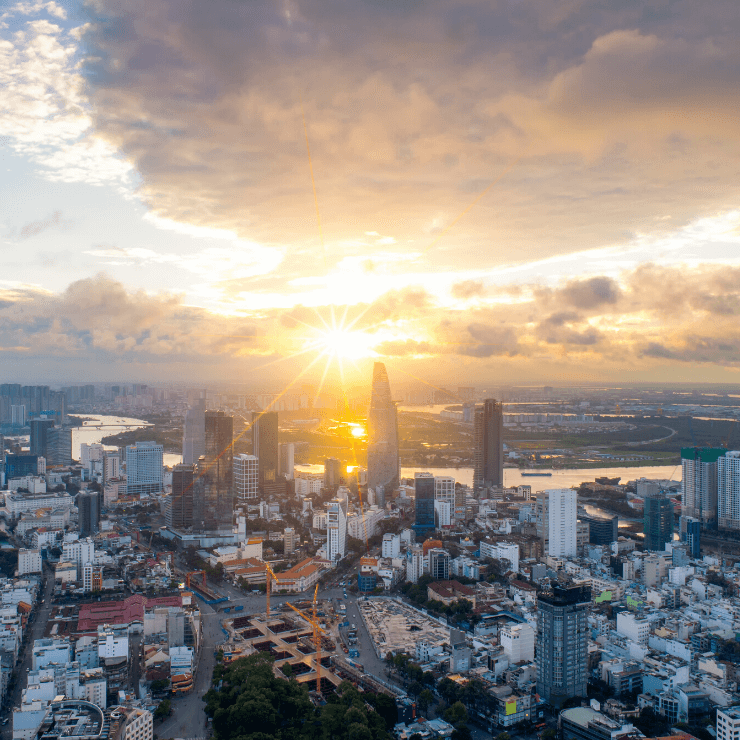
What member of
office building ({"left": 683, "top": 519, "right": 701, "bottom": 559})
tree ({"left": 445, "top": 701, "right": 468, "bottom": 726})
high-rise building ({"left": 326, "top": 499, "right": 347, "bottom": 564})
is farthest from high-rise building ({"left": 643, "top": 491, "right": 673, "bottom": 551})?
tree ({"left": 445, "top": 701, "right": 468, "bottom": 726})

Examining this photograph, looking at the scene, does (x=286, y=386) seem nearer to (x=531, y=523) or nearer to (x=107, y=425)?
(x=107, y=425)

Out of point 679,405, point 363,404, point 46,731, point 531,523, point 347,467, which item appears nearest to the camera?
point 46,731

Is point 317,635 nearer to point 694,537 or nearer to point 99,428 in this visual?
point 694,537

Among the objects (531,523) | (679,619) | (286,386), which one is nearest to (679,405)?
(286,386)

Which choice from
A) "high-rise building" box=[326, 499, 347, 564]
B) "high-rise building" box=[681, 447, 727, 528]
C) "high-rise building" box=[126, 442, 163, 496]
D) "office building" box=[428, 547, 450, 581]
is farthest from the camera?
"high-rise building" box=[126, 442, 163, 496]

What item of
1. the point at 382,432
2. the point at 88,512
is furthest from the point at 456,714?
the point at 382,432

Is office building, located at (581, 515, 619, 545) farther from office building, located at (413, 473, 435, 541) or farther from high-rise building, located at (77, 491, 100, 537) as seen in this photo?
high-rise building, located at (77, 491, 100, 537)

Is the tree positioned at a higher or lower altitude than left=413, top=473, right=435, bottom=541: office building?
lower
